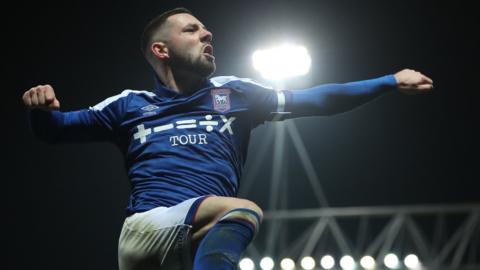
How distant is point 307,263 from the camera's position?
1044 cm

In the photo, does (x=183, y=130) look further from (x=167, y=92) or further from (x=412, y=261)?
(x=412, y=261)

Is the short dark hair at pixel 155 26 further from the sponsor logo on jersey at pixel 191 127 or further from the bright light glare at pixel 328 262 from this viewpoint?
the bright light glare at pixel 328 262

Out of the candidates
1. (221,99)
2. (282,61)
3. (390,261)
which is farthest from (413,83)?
(390,261)

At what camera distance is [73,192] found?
361 inches

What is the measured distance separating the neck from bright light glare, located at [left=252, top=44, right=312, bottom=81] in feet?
20.6

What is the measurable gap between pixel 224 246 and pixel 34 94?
831 mm

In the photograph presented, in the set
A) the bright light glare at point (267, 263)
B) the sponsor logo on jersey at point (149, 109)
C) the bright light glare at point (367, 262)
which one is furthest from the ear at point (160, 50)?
the bright light glare at point (367, 262)

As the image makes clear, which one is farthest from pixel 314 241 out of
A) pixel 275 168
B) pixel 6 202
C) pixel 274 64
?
pixel 6 202

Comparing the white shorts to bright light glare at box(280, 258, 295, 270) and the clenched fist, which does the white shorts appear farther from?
bright light glare at box(280, 258, 295, 270)

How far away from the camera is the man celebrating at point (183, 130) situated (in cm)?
235

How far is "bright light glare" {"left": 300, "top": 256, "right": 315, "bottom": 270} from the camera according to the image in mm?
10305

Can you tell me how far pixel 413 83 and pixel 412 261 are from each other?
7996 millimetres

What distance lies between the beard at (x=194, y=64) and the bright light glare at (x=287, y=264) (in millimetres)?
7363

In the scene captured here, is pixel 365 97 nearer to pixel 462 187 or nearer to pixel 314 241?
pixel 314 241
